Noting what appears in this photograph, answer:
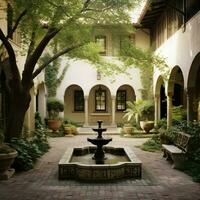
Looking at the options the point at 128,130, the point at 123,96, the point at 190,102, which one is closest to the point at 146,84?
the point at 123,96

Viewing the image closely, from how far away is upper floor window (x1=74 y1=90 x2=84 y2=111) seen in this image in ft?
89.6

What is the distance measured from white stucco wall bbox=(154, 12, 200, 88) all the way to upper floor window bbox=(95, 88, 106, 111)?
9.87 meters

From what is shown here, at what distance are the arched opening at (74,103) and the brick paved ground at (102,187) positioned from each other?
1607 cm

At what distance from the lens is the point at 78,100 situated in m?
27.5

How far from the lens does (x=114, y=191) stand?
26.4 ft

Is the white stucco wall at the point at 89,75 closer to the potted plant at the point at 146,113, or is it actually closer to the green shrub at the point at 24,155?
the potted plant at the point at 146,113

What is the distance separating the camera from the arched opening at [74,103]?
1065 inches

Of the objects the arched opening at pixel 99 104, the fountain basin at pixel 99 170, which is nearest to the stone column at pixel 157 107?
the arched opening at pixel 99 104

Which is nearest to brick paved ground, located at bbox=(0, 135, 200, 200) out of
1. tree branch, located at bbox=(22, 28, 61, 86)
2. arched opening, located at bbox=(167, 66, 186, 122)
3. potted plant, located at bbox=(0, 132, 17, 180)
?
potted plant, located at bbox=(0, 132, 17, 180)

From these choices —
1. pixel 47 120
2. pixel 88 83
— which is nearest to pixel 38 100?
pixel 47 120

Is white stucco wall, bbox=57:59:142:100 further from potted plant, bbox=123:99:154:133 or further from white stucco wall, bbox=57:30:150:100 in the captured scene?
potted plant, bbox=123:99:154:133

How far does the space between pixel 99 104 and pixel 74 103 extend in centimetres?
180

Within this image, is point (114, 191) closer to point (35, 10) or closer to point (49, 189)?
point (49, 189)

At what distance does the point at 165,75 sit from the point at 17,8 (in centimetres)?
835
